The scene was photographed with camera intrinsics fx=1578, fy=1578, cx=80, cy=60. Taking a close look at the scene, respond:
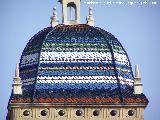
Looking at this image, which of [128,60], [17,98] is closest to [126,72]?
[128,60]

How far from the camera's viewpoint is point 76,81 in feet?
234

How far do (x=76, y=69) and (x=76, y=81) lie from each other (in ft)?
2.16

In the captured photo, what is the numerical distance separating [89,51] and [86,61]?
0.54 metres

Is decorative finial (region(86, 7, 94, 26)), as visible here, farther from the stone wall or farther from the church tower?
the stone wall

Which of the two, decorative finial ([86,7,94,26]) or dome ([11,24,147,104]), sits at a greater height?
decorative finial ([86,7,94,26])

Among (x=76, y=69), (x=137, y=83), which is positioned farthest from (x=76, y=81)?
(x=137, y=83)

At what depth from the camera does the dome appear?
71.1 meters

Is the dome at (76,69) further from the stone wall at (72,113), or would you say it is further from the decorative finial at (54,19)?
the decorative finial at (54,19)

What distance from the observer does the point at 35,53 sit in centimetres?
7244

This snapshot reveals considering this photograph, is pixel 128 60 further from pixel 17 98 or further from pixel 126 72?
pixel 17 98

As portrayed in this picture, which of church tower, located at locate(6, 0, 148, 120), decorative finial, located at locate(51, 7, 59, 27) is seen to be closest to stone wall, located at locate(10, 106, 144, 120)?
church tower, located at locate(6, 0, 148, 120)

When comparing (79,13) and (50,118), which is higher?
(79,13)

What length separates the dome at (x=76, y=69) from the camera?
7106 centimetres

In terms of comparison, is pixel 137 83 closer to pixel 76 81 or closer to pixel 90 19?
pixel 76 81
